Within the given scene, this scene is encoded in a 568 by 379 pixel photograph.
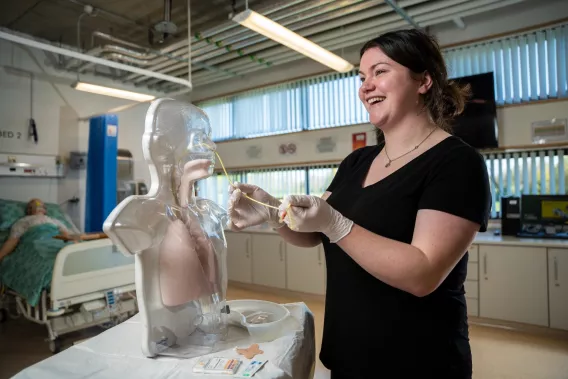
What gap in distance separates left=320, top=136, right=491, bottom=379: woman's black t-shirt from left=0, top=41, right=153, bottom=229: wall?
4884 millimetres

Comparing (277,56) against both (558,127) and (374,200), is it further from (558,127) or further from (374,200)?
(374,200)

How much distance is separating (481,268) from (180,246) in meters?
2.96

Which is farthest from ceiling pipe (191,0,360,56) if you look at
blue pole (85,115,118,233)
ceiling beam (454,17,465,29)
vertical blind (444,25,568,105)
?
blue pole (85,115,118,233)

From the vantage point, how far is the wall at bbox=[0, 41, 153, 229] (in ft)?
14.4

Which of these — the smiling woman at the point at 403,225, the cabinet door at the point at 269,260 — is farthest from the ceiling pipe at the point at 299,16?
the smiling woman at the point at 403,225

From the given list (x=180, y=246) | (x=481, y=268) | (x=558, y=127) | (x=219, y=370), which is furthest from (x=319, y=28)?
(x=219, y=370)

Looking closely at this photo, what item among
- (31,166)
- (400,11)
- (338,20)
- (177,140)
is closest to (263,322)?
(177,140)

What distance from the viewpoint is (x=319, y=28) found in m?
3.73

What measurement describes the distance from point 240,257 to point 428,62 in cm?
395

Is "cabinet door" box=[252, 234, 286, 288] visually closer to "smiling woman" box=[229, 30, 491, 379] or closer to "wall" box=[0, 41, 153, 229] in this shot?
"wall" box=[0, 41, 153, 229]

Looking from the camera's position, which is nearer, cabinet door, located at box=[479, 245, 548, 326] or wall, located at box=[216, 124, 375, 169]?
cabinet door, located at box=[479, 245, 548, 326]

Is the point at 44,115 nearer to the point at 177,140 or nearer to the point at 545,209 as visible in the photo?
the point at 177,140

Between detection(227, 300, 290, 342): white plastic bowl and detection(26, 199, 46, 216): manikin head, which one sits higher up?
detection(26, 199, 46, 216): manikin head

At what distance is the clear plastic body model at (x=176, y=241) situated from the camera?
3.11 feet
